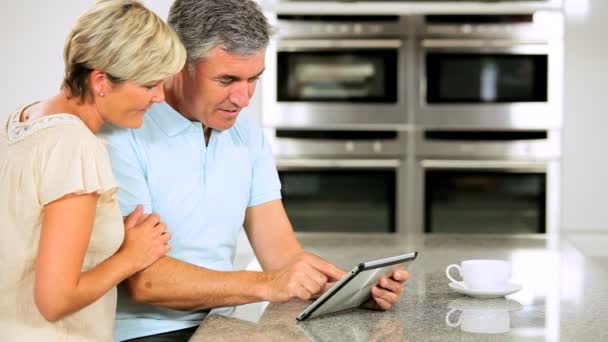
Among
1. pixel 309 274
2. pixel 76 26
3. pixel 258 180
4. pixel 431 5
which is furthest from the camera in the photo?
pixel 431 5

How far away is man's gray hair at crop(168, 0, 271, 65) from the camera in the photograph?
181cm

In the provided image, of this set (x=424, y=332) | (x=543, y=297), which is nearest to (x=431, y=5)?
(x=543, y=297)

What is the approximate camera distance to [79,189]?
1.42m

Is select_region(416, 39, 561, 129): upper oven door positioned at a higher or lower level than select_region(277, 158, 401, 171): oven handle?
higher

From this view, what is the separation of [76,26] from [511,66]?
299 cm

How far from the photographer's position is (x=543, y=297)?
5.67ft

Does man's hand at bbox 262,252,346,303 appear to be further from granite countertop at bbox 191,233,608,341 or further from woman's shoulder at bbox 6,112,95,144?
woman's shoulder at bbox 6,112,95,144

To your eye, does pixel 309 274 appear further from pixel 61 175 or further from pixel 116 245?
pixel 61 175

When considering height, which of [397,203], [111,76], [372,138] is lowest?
[397,203]

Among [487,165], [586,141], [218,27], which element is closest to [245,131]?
[218,27]

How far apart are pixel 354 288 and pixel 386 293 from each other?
10 cm

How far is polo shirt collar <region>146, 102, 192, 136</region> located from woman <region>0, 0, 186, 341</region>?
0.74 ft

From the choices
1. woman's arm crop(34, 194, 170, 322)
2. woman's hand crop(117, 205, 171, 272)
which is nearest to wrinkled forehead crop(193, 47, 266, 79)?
woman's hand crop(117, 205, 171, 272)

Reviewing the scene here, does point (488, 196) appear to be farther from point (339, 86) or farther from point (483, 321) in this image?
point (483, 321)
